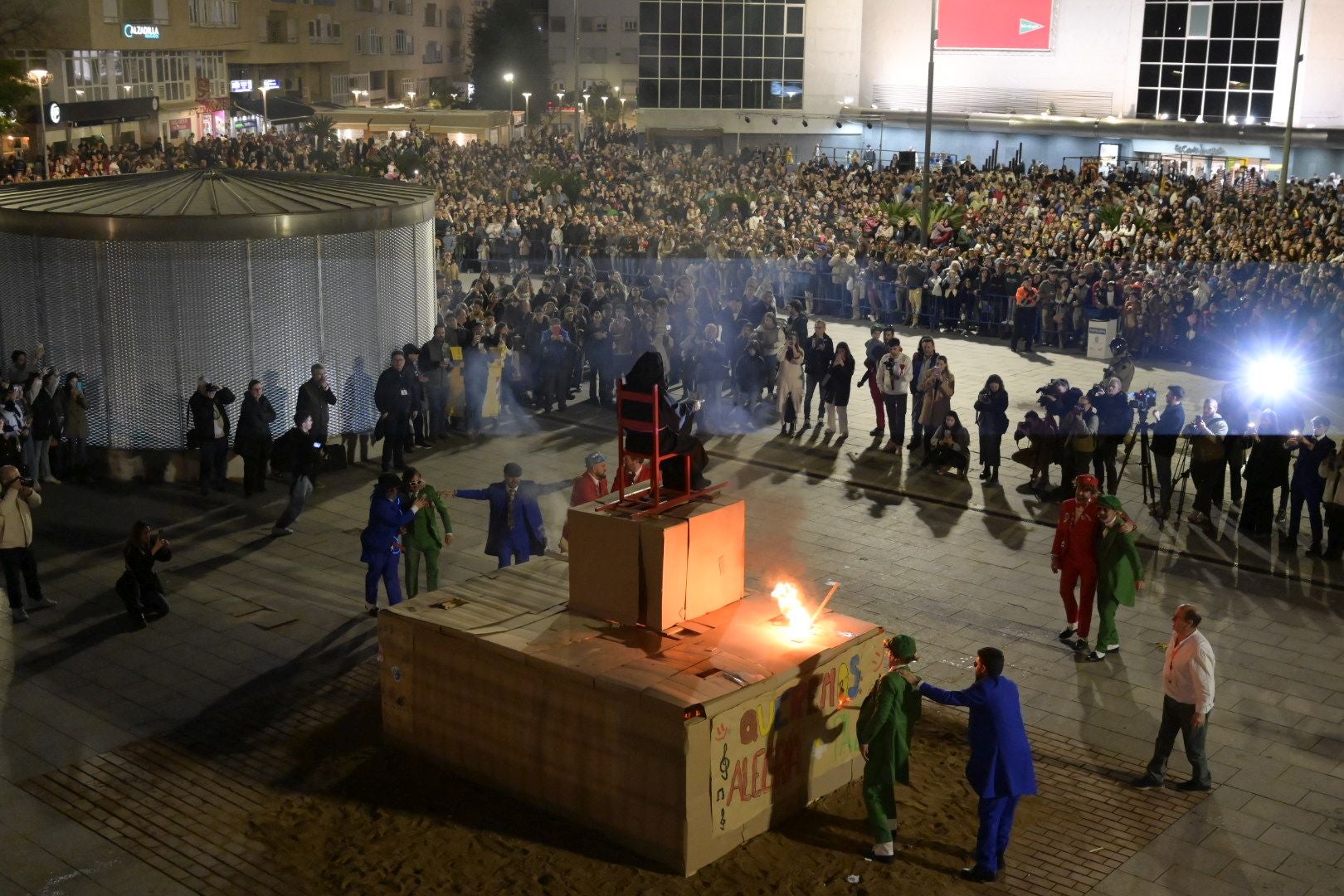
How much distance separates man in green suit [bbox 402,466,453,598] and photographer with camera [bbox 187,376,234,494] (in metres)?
4.67

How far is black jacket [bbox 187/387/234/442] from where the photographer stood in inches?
663

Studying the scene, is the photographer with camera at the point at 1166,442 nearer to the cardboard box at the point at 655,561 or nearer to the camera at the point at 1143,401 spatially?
the camera at the point at 1143,401

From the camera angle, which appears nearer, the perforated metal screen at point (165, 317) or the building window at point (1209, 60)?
the perforated metal screen at point (165, 317)

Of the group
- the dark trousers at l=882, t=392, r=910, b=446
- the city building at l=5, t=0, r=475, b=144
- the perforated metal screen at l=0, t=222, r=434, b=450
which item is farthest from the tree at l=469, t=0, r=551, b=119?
the dark trousers at l=882, t=392, r=910, b=446

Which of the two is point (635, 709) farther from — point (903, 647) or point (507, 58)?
point (507, 58)

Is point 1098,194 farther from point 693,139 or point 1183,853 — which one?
point 1183,853

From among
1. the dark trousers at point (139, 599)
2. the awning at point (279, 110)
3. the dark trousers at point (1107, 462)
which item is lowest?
the dark trousers at point (139, 599)

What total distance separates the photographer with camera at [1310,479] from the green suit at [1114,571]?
414 cm

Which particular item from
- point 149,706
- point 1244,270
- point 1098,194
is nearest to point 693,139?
point 1098,194

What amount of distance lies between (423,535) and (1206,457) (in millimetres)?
8548

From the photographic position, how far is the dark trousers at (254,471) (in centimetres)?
1686

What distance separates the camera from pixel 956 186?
40719 millimetres

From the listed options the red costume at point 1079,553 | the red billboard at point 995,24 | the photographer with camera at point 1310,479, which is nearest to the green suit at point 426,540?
the red costume at point 1079,553

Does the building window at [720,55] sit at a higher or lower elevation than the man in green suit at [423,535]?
higher
